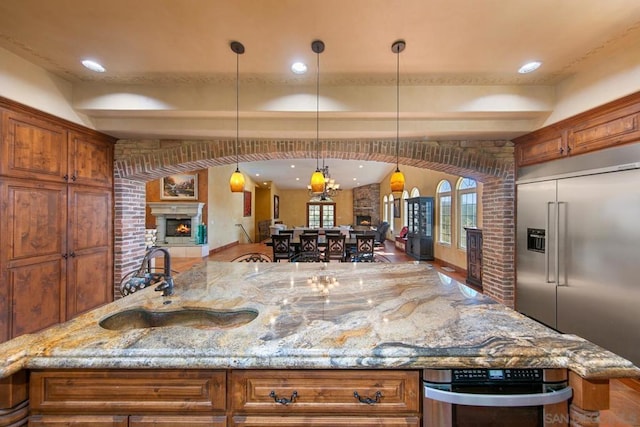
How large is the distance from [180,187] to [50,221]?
5.40 m

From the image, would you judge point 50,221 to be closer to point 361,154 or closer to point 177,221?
point 361,154

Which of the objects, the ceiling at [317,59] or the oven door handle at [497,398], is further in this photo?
the ceiling at [317,59]

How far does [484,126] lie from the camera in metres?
3.23

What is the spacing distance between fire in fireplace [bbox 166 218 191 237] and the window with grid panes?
7.20 m

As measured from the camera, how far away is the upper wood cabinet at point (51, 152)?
94.4 inches

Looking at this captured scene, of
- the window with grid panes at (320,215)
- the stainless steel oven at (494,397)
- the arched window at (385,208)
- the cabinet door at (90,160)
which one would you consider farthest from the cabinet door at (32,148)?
the window with grid panes at (320,215)

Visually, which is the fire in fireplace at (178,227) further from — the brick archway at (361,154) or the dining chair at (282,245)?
the brick archway at (361,154)

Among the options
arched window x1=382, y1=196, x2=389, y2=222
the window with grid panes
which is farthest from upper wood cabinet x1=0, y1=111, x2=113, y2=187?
the window with grid panes

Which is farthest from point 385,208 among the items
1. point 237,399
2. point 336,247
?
point 237,399

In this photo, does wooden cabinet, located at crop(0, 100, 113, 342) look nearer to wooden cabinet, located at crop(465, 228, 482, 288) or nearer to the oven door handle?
the oven door handle

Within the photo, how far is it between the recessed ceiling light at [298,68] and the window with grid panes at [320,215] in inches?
458

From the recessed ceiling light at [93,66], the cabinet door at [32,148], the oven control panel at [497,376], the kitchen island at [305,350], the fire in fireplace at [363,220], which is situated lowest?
the oven control panel at [497,376]

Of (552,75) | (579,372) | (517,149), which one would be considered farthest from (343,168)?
(579,372)

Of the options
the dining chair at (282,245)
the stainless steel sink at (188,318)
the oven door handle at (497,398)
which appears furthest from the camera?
the dining chair at (282,245)
